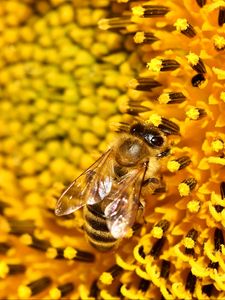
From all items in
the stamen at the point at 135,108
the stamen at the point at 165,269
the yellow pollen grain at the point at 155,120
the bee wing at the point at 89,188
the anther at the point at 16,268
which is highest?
the yellow pollen grain at the point at 155,120

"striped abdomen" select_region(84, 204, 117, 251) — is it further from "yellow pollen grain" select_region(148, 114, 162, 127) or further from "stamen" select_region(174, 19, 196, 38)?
"stamen" select_region(174, 19, 196, 38)

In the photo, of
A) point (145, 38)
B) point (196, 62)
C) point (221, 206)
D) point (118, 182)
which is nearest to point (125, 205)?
point (118, 182)

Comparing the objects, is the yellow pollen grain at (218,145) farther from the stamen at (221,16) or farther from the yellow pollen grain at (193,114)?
the stamen at (221,16)

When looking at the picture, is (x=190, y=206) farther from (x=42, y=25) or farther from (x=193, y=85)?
(x=42, y=25)

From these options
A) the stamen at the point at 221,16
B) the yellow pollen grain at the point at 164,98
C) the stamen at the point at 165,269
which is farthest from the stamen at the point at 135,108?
the stamen at the point at 165,269

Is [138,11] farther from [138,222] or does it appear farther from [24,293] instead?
[24,293]

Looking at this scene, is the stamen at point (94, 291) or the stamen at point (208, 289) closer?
the stamen at point (208, 289)
